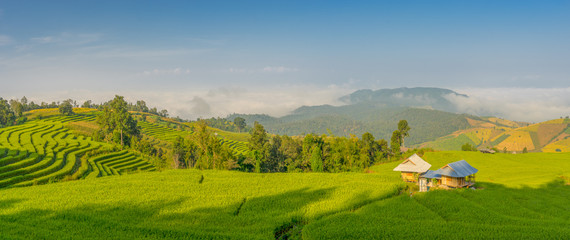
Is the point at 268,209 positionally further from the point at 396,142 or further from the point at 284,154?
the point at 396,142

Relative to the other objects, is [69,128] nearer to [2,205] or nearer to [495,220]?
[2,205]

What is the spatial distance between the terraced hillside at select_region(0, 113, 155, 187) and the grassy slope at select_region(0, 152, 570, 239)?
1486 cm

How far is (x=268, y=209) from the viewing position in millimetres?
25891

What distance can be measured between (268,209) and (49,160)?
144 feet

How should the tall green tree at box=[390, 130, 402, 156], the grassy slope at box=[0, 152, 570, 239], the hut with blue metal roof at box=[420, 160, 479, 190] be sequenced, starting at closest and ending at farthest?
the grassy slope at box=[0, 152, 570, 239] < the hut with blue metal roof at box=[420, 160, 479, 190] < the tall green tree at box=[390, 130, 402, 156]

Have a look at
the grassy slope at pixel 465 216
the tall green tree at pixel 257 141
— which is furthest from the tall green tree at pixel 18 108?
the grassy slope at pixel 465 216

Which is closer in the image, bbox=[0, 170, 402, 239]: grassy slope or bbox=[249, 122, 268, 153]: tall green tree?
bbox=[0, 170, 402, 239]: grassy slope

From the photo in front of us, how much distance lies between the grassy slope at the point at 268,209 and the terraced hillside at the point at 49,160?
14856 millimetres

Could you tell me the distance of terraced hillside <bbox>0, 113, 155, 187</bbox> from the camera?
42.6 meters

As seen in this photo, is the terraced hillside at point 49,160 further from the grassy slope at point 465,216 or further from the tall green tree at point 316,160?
the grassy slope at point 465,216

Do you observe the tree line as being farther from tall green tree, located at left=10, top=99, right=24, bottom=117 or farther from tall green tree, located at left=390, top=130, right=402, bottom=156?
tall green tree, located at left=10, top=99, right=24, bottom=117

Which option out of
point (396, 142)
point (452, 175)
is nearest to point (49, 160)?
point (452, 175)

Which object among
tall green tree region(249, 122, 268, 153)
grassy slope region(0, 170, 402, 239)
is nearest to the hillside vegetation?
grassy slope region(0, 170, 402, 239)

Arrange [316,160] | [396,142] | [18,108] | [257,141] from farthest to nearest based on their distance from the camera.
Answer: [18,108] → [396,142] → [257,141] → [316,160]
